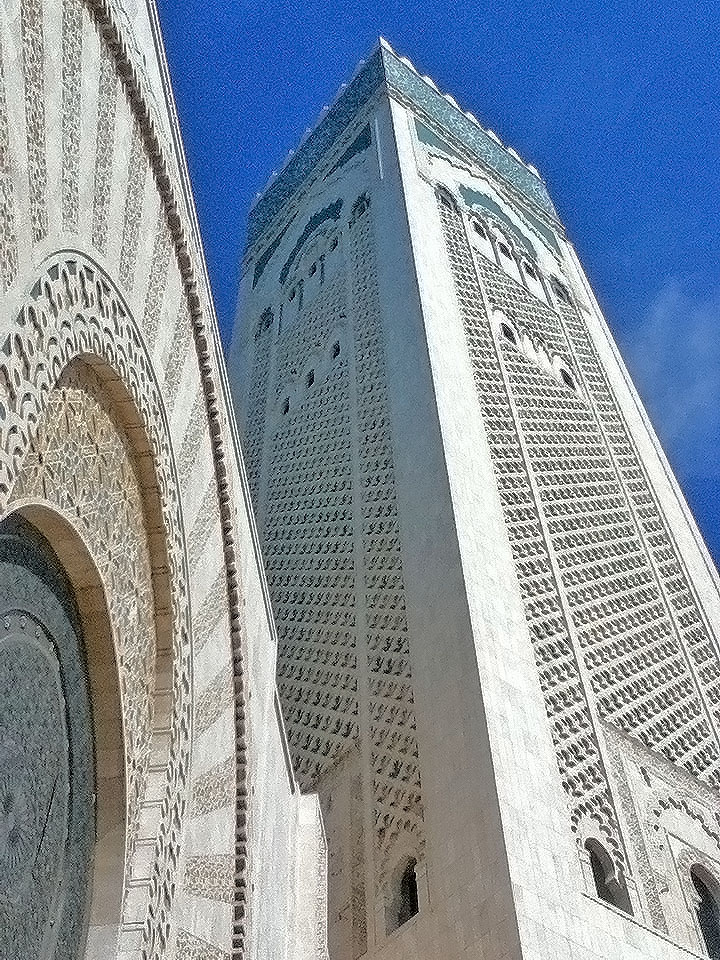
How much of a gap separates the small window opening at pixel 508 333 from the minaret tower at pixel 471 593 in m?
0.07


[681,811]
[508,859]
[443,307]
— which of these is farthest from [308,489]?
[508,859]

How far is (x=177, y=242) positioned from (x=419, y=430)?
233 centimetres

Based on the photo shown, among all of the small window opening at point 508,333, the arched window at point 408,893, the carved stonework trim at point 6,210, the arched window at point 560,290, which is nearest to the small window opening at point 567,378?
the small window opening at point 508,333

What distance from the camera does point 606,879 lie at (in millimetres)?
3428

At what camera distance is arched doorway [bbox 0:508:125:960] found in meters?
1.96

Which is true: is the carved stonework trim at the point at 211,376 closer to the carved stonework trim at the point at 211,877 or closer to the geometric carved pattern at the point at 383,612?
the carved stonework trim at the point at 211,877

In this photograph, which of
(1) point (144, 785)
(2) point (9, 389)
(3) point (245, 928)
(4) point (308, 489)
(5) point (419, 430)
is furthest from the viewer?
(4) point (308, 489)

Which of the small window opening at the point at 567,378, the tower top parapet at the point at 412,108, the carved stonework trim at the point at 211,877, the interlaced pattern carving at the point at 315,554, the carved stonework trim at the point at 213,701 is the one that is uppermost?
the tower top parapet at the point at 412,108

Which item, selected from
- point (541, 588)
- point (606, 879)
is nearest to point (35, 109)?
point (606, 879)

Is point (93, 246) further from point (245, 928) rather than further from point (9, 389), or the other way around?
point (245, 928)

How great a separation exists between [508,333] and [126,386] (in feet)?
13.9

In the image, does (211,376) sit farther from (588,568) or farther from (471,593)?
(588,568)

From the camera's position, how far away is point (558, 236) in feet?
29.8

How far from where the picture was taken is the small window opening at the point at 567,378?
6469 millimetres
